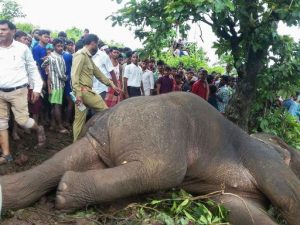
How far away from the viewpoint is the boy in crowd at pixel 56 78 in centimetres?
755

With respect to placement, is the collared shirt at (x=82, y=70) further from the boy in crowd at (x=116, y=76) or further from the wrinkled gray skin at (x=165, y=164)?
the wrinkled gray skin at (x=165, y=164)

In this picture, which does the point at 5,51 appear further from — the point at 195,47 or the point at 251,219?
the point at 195,47

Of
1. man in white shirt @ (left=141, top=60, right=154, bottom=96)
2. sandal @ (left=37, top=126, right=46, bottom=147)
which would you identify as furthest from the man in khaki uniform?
man in white shirt @ (left=141, top=60, right=154, bottom=96)

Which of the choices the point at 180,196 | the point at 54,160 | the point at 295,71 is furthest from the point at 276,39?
the point at 54,160

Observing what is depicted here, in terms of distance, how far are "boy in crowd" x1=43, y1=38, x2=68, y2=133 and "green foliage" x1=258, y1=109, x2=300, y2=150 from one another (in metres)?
3.78

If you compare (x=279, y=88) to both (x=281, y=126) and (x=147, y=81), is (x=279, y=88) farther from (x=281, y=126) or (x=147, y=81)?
(x=147, y=81)

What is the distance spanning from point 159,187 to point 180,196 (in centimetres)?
36

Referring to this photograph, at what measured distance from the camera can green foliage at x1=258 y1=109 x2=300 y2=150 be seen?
881 centimetres

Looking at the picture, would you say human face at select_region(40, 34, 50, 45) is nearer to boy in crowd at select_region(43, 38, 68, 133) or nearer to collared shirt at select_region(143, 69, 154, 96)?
boy in crowd at select_region(43, 38, 68, 133)

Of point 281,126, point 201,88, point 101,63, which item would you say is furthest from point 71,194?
point 201,88

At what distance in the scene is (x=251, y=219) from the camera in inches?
169

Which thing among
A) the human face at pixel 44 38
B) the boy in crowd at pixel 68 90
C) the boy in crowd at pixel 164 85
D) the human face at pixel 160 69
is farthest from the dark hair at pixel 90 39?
the human face at pixel 160 69

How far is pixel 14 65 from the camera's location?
5.58m

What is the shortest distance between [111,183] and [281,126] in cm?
615
